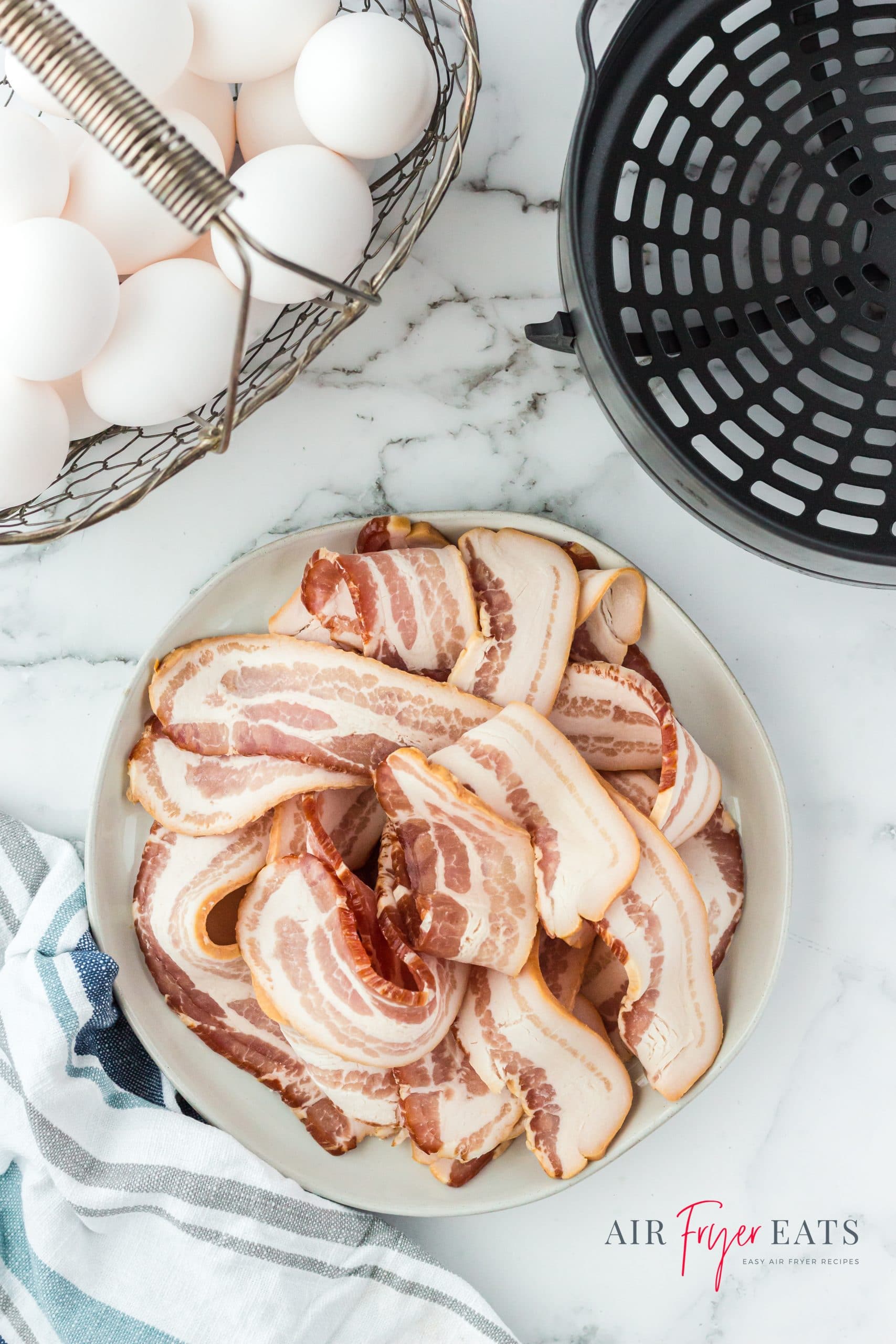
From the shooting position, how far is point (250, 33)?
0.69m

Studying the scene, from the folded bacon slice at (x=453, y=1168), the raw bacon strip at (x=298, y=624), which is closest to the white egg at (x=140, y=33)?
the raw bacon strip at (x=298, y=624)

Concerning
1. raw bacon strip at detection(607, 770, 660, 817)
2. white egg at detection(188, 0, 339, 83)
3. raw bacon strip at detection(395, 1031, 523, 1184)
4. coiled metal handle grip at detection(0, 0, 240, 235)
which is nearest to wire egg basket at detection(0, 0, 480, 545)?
coiled metal handle grip at detection(0, 0, 240, 235)

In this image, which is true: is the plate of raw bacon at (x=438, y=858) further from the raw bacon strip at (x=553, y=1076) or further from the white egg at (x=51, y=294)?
the white egg at (x=51, y=294)

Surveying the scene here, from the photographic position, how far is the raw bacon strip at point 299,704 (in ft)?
2.72

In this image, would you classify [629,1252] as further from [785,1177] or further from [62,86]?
[62,86]

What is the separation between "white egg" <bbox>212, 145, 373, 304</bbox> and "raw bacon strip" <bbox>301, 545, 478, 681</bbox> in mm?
218

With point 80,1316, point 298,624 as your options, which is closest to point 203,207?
point 298,624

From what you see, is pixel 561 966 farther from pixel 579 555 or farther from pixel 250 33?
pixel 250 33

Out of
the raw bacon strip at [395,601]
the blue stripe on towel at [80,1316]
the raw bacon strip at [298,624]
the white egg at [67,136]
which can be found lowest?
the blue stripe on towel at [80,1316]

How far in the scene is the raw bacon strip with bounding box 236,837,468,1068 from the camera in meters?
0.82

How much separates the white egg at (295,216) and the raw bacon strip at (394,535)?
0.21 metres

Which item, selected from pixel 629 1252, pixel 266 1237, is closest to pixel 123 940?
pixel 266 1237

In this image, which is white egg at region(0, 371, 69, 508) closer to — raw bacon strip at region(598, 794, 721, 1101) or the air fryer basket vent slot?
the air fryer basket vent slot

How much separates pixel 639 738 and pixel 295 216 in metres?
0.50
